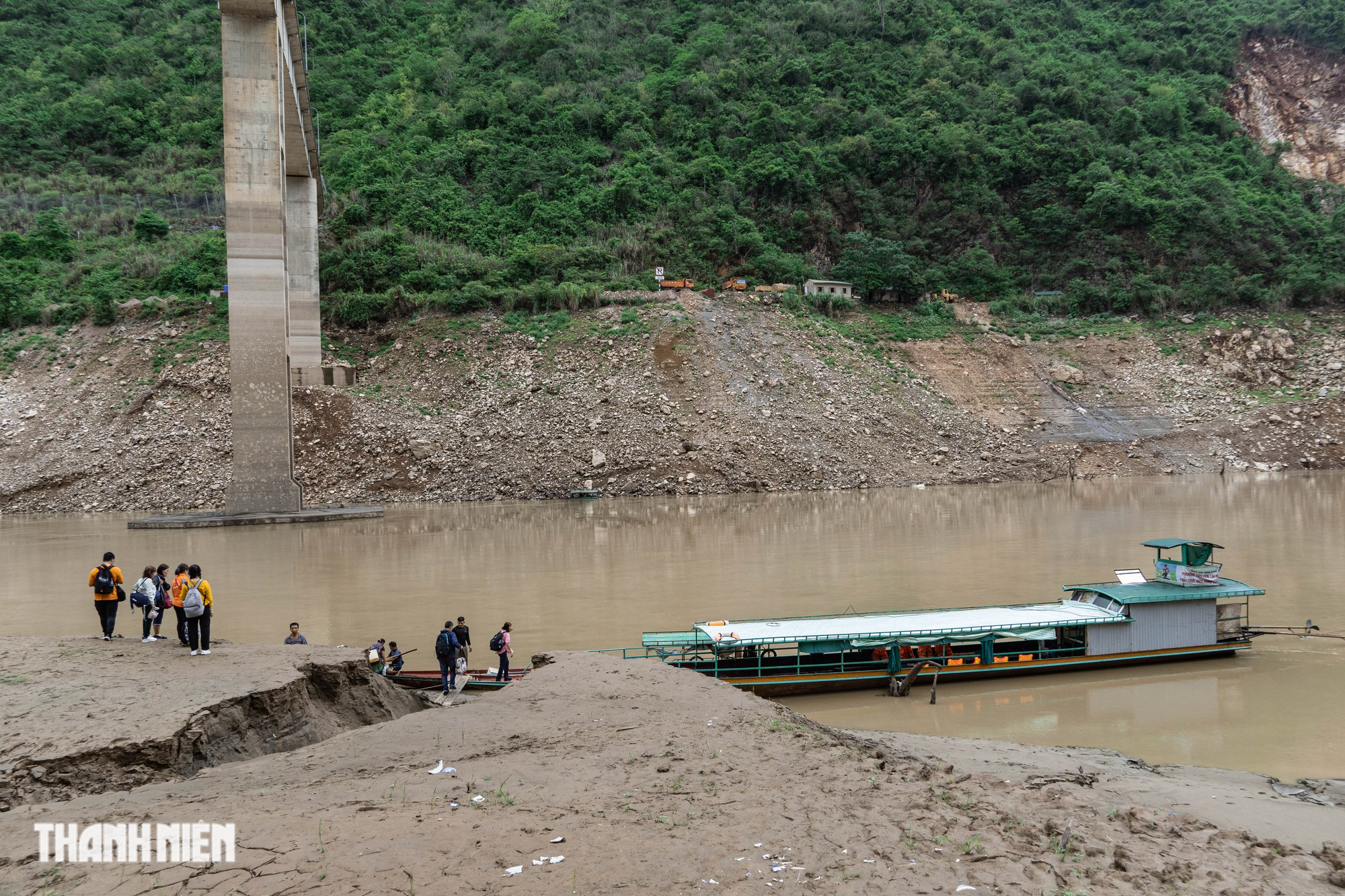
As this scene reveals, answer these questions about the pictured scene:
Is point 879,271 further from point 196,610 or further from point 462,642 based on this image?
point 196,610

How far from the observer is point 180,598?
10.6 metres

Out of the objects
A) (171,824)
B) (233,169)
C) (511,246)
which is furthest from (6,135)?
(171,824)

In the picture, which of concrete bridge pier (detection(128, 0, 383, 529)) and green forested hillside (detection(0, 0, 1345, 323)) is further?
green forested hillside (detection(0, 0, 1345, 323))

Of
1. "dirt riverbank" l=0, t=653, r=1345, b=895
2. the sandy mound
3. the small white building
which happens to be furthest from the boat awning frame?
the small white building

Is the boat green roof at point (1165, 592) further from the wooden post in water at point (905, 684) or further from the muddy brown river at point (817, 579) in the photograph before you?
the wooden post in water at point (905, 684)

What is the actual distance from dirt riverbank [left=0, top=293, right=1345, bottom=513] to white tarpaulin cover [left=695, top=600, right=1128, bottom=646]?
2430 centimetres

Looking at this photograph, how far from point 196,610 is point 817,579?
12.7 metres

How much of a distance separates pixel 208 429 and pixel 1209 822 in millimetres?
40257

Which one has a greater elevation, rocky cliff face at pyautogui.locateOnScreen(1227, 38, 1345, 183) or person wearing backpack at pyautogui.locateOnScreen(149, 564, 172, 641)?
rocky cliff face at pyautogui.locateOnScreen(1227, 38, 1345, 183)

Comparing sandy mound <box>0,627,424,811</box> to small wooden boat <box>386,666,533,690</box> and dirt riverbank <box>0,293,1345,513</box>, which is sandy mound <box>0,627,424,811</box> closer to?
small wooden boat <box>386,666,533,690</box>

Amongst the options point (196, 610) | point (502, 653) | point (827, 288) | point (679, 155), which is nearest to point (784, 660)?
point (502, 653)

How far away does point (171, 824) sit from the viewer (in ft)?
19.0

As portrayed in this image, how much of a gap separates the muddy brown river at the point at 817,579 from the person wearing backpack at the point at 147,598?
16.8 inches

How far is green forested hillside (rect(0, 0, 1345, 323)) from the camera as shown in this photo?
5241 cm
